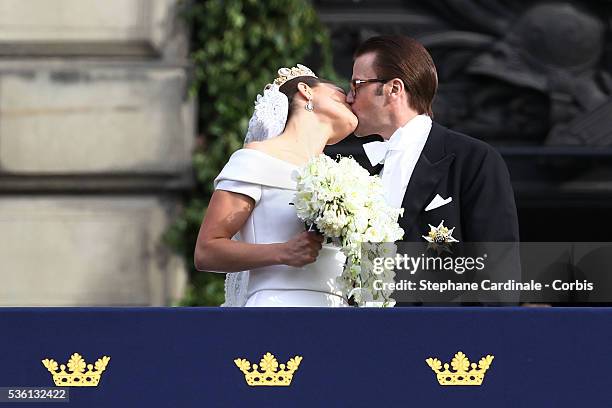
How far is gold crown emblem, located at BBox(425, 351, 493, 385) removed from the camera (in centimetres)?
263

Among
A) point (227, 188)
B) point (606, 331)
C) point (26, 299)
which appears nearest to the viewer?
point (606, 331)

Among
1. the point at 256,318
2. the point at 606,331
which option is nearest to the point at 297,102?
the point at 256,318

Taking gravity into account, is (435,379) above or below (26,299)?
above

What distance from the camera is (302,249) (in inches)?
124

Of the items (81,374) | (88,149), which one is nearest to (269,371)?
(81,374)

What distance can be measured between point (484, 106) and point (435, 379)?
4.44 meters

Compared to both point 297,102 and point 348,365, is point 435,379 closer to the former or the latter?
point 348,365

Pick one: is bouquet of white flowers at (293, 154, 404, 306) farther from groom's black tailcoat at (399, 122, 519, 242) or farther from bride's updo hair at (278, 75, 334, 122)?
bride's updo hair at (278, 75, 334, 122)

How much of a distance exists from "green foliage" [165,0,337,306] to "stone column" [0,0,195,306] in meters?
0.11

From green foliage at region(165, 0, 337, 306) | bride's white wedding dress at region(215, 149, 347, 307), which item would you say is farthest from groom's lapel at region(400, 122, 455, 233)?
green foliage at region(165, 0, 337, 306)

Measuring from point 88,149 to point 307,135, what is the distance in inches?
135

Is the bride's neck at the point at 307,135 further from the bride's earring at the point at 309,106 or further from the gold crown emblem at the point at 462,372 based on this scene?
the gold crown emblem at the point at 462,372

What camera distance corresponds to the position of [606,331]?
260cm

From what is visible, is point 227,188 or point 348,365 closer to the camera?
point 348,365
